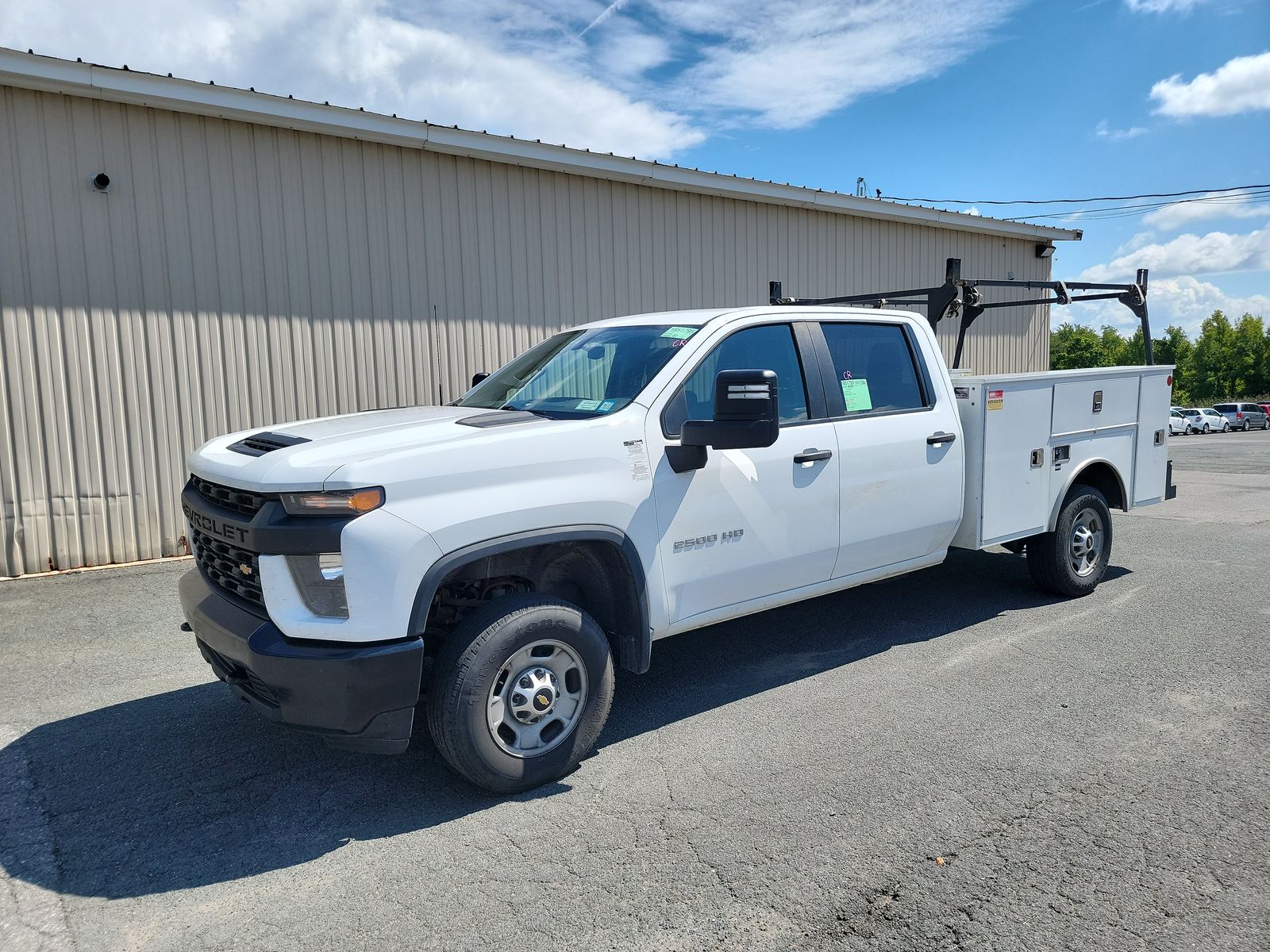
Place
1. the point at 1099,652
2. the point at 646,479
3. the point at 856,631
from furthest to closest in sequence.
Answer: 1. the point at 856,631
2. the point at 1099,652
3. the point at 646,479

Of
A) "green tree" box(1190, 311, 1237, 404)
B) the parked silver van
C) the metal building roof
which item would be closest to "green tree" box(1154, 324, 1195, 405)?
"green tree" box(1190, 311, 1237, 404)

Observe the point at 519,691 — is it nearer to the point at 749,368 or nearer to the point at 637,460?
the point at 637,460

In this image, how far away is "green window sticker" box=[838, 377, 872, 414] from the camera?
4910 millimetres

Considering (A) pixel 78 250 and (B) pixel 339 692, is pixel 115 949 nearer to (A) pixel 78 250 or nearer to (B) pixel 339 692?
(B) pixel 339 692

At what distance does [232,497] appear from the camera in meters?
3.59

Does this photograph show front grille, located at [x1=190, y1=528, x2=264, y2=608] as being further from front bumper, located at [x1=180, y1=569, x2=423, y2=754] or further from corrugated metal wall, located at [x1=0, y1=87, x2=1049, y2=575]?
corrugated metal wall, located at [x1=0, y1=87, x2=1049, y2=575]

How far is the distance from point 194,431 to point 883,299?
6.12m

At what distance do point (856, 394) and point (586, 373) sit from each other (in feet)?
5.03

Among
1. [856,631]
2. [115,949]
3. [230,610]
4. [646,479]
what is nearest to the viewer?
[115,949]

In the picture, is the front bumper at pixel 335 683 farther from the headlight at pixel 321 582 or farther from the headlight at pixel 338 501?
the headlight at pixel 338 501

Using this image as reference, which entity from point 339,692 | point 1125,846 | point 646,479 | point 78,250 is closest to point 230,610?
point 339,692

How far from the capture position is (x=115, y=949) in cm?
278

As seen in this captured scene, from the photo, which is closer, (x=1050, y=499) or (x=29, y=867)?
(x=29, y=867)

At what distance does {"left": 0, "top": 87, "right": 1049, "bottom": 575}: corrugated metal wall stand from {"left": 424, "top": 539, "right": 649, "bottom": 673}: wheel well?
5486 millimetres
